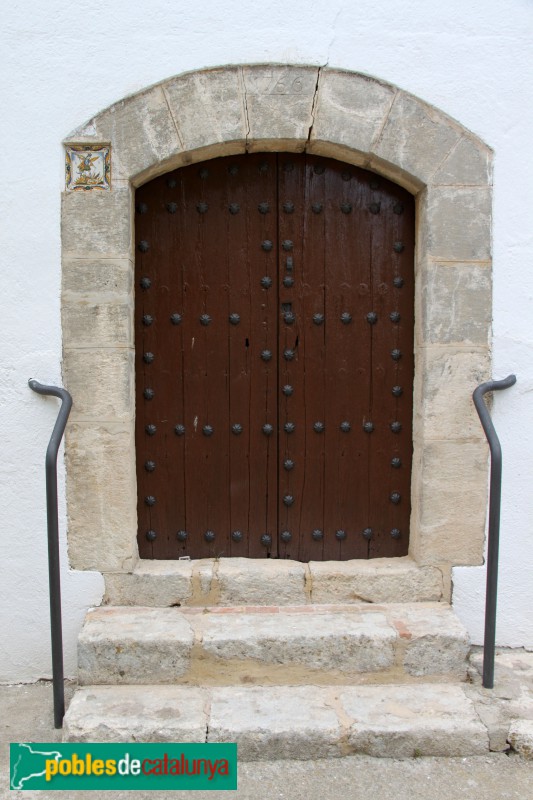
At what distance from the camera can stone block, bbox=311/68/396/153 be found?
290 centimetres

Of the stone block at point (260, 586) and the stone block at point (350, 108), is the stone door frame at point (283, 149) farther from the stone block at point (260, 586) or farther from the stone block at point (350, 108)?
Answer: the stone block at point (260, 586)

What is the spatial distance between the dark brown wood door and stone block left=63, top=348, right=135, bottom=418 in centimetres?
20

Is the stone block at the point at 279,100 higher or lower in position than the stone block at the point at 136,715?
higher

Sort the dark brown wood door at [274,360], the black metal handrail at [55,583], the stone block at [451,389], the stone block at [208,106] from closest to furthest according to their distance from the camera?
the black metal handrail at [55,583] → the stone block at [208,106] → the stone block at [451,389] → the dark brown wood door at [274,360]

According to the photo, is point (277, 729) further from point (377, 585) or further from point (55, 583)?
point (55, 583)

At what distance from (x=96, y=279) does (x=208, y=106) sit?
0.84 m

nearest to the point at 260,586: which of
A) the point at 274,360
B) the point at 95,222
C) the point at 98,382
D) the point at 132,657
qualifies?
the point at 132,657

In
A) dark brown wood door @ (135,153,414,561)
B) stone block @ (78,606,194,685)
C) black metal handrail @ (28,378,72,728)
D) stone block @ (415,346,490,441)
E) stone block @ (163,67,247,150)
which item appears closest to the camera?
black metal handrail @ (28,378,72,728)

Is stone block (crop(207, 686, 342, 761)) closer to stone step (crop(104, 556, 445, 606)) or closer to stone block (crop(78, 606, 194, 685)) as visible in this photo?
stone block (crop(78, 606, 194, 685))

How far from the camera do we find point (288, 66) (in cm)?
290

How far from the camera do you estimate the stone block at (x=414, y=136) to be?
2.91 meters

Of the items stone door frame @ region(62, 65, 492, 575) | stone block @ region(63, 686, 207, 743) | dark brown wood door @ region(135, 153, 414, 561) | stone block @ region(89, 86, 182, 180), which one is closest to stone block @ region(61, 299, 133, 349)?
stone door frame @ region(62, 65, 492, 575)

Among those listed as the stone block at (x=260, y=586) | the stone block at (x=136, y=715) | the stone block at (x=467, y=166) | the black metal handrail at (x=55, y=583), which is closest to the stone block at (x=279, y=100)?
the stone block at (x=467, y=166)

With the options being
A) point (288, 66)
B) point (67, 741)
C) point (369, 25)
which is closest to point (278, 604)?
point (67, 741)
